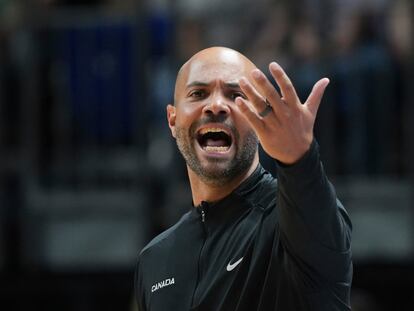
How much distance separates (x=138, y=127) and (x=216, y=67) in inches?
199

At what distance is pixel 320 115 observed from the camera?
28.2 feet

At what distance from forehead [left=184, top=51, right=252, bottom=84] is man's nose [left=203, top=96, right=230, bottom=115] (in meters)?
0.09

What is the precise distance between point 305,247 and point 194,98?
2.92ft

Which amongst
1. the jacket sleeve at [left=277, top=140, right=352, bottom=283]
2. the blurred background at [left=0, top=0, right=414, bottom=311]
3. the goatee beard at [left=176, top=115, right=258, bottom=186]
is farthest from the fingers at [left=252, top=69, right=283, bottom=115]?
the blurred background at [left=0, top=0, right=414, bottom=311]

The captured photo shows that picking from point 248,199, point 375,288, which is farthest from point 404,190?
point 248,199

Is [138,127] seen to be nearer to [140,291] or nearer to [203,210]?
[140,291]

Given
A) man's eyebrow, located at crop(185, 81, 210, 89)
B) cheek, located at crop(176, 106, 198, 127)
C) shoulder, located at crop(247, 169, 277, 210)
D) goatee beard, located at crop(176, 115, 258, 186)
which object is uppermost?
man's eyebrow, located at crop(185, 81, 210, 89)

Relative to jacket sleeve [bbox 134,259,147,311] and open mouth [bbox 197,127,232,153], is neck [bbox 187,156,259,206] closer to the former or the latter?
open mouth [bbox 197,127,232,153]

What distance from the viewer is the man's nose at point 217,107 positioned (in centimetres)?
353

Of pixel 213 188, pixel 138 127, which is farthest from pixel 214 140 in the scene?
pixel 138 127

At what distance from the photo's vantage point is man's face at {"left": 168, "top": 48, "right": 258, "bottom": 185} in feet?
11.6

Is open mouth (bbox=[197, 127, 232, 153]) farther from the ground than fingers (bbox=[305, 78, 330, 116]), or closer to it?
closer to it

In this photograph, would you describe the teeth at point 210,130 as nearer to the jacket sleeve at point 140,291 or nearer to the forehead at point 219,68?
the forehead at point 219,68

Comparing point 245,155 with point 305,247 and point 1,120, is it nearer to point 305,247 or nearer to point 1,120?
point 305,247
